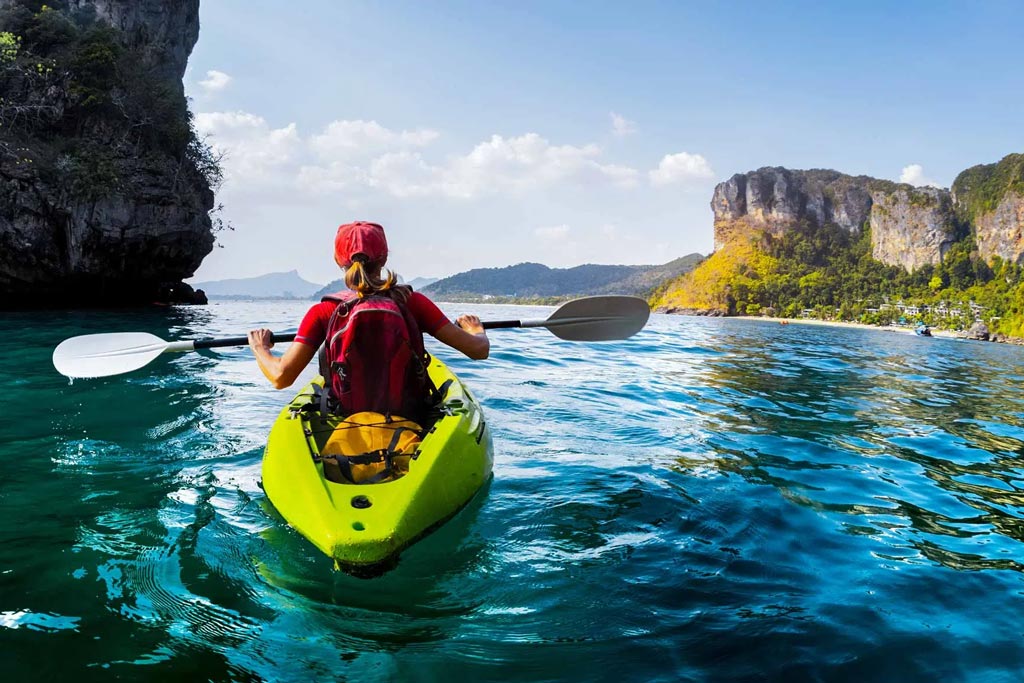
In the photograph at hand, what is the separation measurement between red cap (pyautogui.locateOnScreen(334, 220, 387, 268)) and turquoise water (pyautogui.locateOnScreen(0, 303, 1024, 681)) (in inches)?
67.1

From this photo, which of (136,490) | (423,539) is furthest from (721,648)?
(136,490)

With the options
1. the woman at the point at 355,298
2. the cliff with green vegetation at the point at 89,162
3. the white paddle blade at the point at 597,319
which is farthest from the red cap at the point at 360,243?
the cliff with green vegetation at the point at 89,162

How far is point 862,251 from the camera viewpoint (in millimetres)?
143000

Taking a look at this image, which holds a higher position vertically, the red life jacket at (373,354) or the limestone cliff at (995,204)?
the limestone cliff at (995,204)

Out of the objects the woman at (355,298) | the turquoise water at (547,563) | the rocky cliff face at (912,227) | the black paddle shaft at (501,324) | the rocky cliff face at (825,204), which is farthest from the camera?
the rocky cliff face at (825,204)

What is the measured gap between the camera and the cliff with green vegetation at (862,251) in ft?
319

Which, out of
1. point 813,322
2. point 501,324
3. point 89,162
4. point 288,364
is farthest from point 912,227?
point 288,364

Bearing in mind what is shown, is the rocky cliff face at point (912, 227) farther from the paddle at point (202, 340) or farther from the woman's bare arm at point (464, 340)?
the woman's bare arm at point (464, 340)

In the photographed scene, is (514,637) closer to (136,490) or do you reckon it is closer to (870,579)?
(870,579)

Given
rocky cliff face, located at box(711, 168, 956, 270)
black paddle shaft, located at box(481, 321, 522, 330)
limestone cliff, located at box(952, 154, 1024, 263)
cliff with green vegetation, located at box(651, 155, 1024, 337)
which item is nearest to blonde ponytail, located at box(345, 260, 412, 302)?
black paddle shaft, located at box(481, 321, 522, 330)

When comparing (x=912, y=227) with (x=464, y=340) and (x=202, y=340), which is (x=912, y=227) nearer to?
(x=464, y=340)

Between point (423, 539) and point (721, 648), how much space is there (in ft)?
5.18

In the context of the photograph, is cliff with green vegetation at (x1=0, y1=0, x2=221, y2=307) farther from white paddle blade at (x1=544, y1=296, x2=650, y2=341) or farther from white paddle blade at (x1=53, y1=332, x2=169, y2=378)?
white paddle blade at (x1=544, y1=296, x2=650, y2=341)

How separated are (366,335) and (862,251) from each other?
6609 inches
